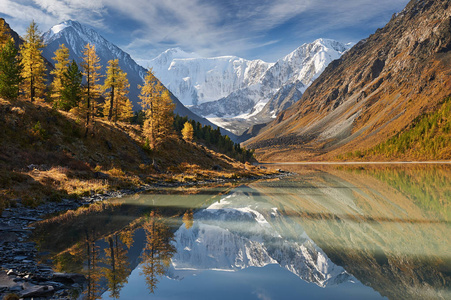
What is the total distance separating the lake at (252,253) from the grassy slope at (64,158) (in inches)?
247

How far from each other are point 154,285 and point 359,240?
10747 millimetres

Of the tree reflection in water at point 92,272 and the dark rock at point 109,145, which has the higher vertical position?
the dark rock at point 109,145

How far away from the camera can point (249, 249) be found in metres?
13.6

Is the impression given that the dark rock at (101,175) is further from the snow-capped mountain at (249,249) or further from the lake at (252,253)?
the snow-capped mountain at (249,249)

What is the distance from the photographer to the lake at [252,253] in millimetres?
9273

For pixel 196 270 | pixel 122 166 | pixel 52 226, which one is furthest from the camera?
pixel 122 166

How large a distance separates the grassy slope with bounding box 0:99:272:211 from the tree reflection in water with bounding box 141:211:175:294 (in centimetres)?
1042

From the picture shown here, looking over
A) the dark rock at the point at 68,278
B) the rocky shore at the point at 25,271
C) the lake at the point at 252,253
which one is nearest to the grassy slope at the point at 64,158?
the rocky shore at the point at 25,271

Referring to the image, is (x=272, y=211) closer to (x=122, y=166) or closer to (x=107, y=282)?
(x=107, y=282)

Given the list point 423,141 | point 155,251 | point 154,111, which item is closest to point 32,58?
point 154,111

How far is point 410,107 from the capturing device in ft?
602

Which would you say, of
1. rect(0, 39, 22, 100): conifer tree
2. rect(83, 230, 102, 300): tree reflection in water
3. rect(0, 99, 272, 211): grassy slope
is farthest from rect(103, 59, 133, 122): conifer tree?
rect(83, 230, 102, 300): tree reflection in water

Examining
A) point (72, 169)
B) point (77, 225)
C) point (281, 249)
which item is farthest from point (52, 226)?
point (72, 169)

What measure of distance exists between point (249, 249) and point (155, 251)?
4.34 meters
